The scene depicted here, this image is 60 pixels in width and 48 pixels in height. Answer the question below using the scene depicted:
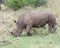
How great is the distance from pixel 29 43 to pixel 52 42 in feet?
2.77

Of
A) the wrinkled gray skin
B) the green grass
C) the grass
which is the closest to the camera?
the green grass

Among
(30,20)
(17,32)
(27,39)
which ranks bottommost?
(27,39)

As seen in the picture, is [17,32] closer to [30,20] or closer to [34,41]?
[30,20]

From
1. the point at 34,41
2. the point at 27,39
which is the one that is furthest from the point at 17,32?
the point at 34,41

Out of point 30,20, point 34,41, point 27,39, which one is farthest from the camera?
point 30,20

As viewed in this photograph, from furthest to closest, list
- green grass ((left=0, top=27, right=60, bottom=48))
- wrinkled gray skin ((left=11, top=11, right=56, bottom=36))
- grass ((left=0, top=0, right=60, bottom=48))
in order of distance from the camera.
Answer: wrinkled gray skin ((left=11, top=11, right=56, bottom=36)), grass ((left=0, top=0, right=60, bottom=48)), green grass ((left=0, top=27, right=60, bottom=48))

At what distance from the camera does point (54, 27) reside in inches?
523

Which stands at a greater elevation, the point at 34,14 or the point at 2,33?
the point at 34,14

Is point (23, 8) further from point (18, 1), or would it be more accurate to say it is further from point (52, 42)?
point (52, 42)

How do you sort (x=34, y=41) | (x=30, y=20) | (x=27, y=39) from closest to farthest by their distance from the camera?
(x=34, y=41) < (x=27, y=39) < (x=30, y=20)

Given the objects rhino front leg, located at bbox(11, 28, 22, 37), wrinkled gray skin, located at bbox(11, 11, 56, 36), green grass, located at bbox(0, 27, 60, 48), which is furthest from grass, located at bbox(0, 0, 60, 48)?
wrinkled gray skin, located at bbox(11, 11, 56, 36)

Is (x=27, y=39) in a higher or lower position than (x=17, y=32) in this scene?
lower

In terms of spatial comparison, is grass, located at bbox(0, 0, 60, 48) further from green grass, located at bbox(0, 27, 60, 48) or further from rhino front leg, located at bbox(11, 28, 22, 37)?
rhino front leg, located at bbox(11, 28, 22, 37)

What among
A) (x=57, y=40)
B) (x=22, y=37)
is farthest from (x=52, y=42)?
(x=22, y=37)
